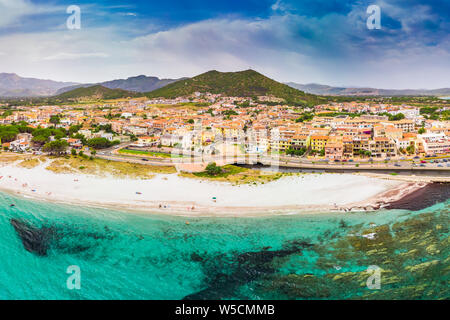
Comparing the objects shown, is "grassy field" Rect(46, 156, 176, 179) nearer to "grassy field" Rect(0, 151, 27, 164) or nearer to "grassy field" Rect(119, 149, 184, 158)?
"grassy field" Rect(119, 149, 184, 158)

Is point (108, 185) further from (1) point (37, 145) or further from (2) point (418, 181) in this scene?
(2) point (418, 181)

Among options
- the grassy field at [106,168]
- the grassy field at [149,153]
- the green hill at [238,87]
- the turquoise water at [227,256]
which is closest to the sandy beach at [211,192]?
the grassy field at [106,168]

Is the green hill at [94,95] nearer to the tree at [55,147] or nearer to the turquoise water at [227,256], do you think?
the tree at [55,147]

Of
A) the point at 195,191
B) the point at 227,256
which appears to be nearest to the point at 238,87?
the point at 195,191

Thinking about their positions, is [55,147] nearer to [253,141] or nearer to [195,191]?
[195,191]

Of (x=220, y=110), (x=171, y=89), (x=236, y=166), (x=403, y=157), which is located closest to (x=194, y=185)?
(x=236, y=166)
